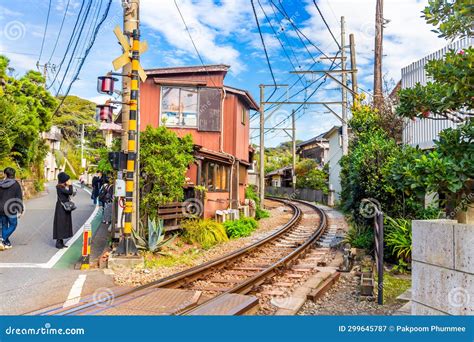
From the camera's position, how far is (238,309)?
5.36 metres

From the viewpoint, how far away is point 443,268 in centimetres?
397

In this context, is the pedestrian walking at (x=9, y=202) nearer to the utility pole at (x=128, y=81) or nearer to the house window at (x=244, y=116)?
the utility pole at (x=128, y=81)

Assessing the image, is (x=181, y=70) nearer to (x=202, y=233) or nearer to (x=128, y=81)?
(x=202, y=233)

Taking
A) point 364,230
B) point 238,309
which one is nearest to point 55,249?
point 238,309

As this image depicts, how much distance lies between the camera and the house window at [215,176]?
49.4ft

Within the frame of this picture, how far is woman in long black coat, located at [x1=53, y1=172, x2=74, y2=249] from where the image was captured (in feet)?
29.8

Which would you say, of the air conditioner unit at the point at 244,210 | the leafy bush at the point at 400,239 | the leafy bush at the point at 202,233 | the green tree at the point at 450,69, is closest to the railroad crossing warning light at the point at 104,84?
the leafy bush at the point at 202,233

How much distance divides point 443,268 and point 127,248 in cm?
607

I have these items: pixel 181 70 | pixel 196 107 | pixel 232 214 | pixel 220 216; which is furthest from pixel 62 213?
pixel 181 70

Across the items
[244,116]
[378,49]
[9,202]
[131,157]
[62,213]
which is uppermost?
[378,49]

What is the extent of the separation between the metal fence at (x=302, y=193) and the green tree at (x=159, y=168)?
2484 centimetres

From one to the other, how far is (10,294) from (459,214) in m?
5.91

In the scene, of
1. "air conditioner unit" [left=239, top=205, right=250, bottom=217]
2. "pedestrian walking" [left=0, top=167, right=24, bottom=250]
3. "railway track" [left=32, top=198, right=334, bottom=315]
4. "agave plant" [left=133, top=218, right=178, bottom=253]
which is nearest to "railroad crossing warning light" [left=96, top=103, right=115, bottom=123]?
"pedestrian walking" [left=0, top=167, right=24, bottom=250]

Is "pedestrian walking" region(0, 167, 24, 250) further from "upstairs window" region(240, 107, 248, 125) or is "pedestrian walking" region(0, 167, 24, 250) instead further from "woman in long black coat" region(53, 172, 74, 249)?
"upstairs window" region(240, 107, 248, 125)
